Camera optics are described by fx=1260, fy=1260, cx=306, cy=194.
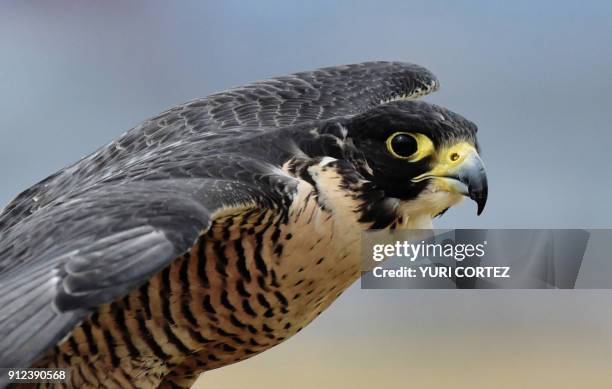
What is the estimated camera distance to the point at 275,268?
11.0 feet

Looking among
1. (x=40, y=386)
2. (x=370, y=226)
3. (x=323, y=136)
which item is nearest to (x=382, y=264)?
(x=370, y=226)

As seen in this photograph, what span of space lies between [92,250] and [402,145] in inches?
37.3

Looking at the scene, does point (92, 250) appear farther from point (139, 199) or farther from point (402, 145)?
point (402, 145)

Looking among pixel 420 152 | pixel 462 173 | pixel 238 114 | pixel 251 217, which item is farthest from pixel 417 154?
pixel 238 114

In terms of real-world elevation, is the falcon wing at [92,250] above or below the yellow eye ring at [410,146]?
below

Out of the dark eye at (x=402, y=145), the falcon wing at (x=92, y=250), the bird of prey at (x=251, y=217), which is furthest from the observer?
the dark eye at (x=402, y=145)

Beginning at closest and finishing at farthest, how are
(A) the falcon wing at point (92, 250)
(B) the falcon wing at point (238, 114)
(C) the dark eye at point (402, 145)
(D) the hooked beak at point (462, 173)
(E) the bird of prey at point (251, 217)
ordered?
1. (A) the falcon wing at point (92, 250)
2. (E) the bird of prey at point (251, 217)
3. (D) the hooked beak at point (462, 173)
4. (C) the dark eye at point (402, 145)
5. (B) the falcon wing at point (238, 114)

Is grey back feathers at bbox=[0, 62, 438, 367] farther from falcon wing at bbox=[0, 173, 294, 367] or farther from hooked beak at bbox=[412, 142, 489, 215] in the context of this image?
hooked beak at bbox=[412, 142, 489, 215]

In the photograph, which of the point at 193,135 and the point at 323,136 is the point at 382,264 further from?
the point at 193,135

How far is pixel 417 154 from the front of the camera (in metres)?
3.36

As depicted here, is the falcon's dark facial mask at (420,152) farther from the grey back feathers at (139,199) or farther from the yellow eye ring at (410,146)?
the grey back feathers at (139,199)

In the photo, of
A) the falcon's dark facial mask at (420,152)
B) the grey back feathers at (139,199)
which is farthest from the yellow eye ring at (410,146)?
the grey back feathers at (139,199)

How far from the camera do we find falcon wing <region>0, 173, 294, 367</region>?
2697 millimetres

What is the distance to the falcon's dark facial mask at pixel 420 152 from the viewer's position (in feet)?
10.8
